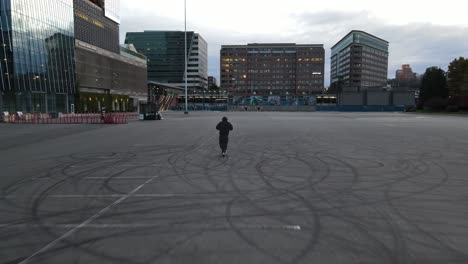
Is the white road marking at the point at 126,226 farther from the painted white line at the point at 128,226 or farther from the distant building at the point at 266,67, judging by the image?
the distant building at the point at 266,67

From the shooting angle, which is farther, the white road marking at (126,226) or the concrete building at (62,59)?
the concrete building at (62,59)

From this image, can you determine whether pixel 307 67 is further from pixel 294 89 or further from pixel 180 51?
pixel 180 51

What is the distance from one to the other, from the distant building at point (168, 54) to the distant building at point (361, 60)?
86.4m

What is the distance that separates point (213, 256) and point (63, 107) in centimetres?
7019

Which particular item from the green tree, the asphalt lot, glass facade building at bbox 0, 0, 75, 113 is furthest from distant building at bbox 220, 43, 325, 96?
the asphalt lot

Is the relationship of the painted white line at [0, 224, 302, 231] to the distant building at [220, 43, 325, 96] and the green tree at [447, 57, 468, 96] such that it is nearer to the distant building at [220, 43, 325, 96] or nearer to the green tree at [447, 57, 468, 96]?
the green tree at [447, 57, 468, 96]

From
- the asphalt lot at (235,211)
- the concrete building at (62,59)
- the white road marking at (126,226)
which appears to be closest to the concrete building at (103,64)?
the concrete building at (62,59)

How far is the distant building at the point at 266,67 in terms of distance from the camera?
18900cm

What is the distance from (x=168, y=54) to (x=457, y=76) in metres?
149

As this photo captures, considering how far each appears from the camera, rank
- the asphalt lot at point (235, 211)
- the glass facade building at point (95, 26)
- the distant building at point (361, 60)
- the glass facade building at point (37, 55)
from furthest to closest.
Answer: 1. the distant building at point (361, 60)
2. the glass facade building at point (95, 26)
3. the glass facade building at point (37, 55)
4. the asphalt lot at point (235, 211)

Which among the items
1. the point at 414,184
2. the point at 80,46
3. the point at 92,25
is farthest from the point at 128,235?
the point at 92,25

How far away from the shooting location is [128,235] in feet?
15.3

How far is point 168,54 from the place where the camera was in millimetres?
183125

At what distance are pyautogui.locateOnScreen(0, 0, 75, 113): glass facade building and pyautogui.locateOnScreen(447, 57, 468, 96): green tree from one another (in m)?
87.8
